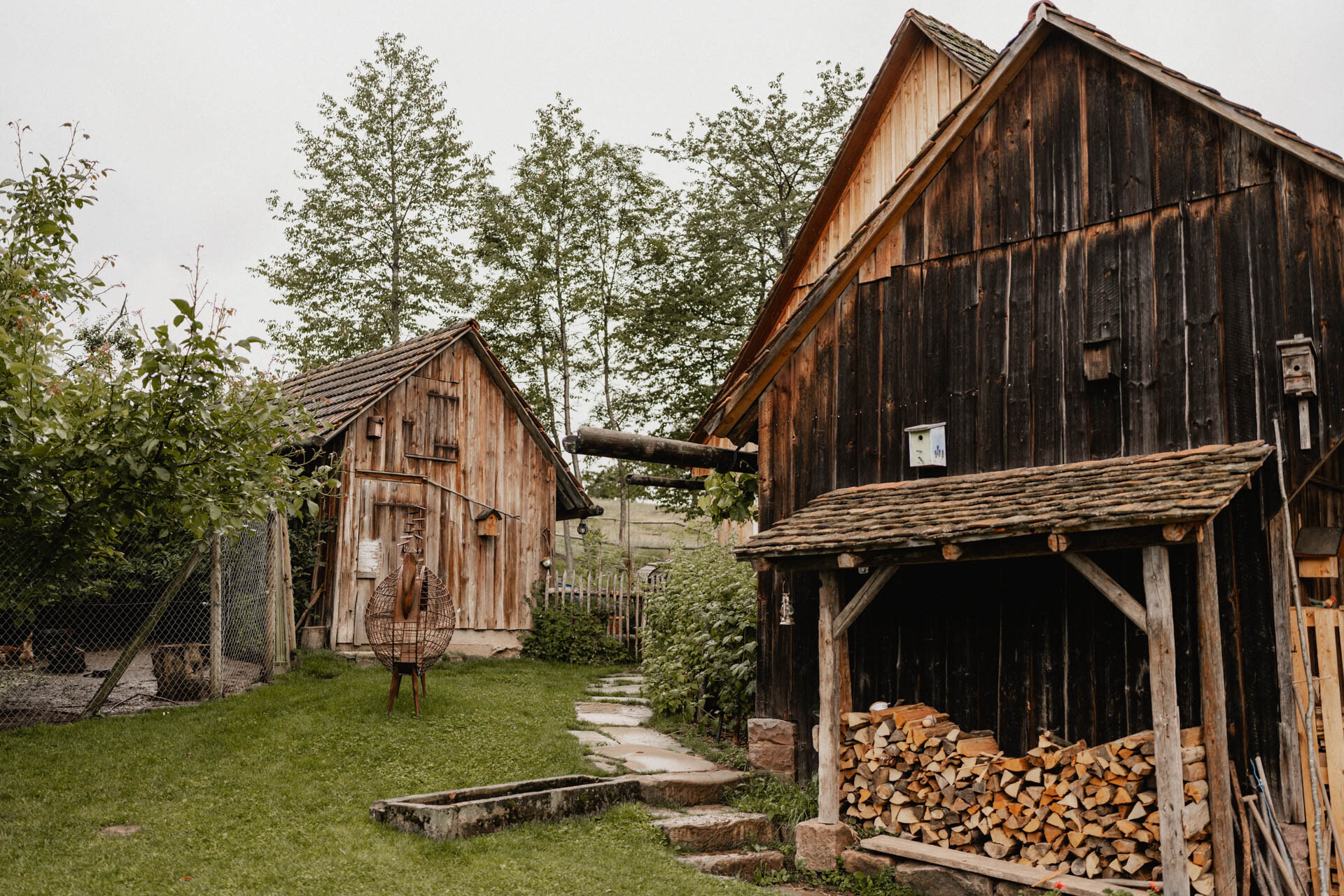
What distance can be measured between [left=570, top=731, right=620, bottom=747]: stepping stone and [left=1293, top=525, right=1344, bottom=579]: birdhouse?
6418 millimetres

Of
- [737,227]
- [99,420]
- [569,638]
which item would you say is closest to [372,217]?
[737,227]

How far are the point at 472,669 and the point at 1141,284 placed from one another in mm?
10857

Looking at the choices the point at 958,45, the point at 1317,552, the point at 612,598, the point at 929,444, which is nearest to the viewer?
the point at 1317,552

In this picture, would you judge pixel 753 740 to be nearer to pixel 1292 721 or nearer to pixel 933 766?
pixel 933 766

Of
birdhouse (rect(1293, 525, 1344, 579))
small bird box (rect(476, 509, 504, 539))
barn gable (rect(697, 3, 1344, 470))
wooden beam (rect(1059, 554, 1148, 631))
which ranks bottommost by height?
wooden beam (rect(1059, 554, 1148, 631))

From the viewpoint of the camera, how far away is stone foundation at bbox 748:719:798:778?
29.1 ft

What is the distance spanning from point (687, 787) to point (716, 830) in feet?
2.74

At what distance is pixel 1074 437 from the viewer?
7.55 m

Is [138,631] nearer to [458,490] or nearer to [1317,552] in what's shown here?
[458,490]

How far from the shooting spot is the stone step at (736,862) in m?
7.12

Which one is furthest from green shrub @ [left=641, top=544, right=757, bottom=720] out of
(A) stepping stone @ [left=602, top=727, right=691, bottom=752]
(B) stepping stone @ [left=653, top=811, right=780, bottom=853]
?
(B) stepping stone @ [left=653, top=811, right=780, bottom=853]

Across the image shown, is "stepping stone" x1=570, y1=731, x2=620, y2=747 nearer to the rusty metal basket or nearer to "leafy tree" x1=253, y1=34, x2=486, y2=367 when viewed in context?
the rusty metal basket

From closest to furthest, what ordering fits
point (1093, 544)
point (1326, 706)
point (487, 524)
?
point (1093, 544), point (1326, 706), point (487, 524)

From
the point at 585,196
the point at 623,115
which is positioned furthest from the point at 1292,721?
the point at 623,115
